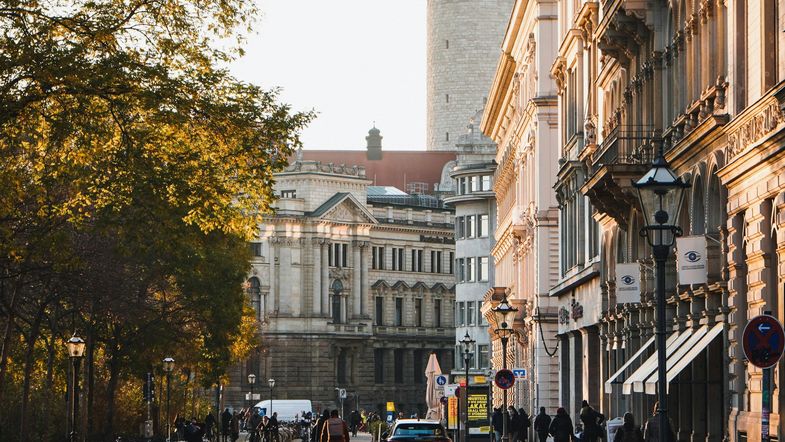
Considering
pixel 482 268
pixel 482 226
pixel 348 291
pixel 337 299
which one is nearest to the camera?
pixel 482 226

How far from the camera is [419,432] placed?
4138cm

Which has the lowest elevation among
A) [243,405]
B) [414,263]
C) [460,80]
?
[243,405]

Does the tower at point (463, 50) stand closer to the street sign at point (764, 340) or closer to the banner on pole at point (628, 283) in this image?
the banner on pole at point (628, 283)

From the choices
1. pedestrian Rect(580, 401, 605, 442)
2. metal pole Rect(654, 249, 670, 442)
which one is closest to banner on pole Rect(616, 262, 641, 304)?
pedestrian Rect(580, 401, 605, 442)

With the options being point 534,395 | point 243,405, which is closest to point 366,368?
point 243,405

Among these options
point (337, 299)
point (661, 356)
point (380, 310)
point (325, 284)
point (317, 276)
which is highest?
point (317, 276)

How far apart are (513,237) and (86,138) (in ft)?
162

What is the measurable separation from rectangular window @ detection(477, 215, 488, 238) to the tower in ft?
162

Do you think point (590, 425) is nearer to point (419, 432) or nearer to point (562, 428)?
point (562, 428)

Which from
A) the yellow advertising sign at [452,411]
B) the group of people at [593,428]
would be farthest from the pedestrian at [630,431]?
the yellow advertising sign at [452,411]

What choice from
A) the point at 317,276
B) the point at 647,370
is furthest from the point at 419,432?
the point at 317,276

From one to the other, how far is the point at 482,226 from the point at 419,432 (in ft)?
292

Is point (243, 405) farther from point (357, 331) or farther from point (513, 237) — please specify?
point (513, 237)

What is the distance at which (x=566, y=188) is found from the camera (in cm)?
5919
